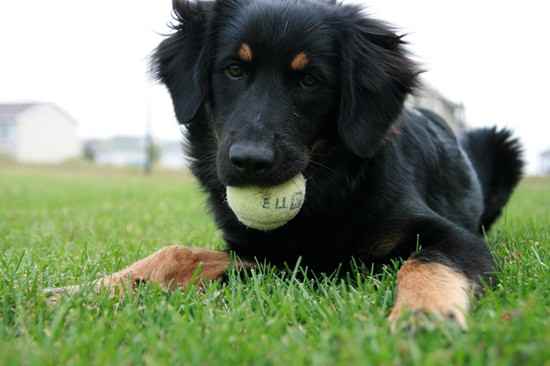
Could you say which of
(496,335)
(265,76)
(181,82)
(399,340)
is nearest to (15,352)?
(399,340)

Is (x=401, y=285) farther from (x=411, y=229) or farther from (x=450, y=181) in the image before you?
(x=450, y=181)

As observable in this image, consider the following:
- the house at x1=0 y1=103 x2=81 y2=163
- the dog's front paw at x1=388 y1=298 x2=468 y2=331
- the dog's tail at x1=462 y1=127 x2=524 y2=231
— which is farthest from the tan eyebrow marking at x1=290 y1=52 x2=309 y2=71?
the house at x1=0 y1=103 x2=81 y2=163

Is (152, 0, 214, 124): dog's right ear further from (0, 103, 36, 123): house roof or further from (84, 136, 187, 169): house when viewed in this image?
(84, 136, 187, 169): house

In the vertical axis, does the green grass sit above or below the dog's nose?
below

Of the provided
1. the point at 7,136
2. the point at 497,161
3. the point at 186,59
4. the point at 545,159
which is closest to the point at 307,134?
the point at 186,59

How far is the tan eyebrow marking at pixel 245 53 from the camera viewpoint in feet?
10.00

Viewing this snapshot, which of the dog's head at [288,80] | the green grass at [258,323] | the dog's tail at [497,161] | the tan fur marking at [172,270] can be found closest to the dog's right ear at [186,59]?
the dog's head at [288,80]

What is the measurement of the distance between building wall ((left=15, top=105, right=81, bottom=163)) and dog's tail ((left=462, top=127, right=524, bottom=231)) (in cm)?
5705

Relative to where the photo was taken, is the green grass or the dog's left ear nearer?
the green grass

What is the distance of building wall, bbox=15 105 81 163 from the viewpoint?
5903 centimetres

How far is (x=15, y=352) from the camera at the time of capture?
1538 mm

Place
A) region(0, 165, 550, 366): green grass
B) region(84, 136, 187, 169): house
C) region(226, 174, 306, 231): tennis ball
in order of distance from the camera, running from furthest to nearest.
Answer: region(84, 136, 187, 169): house → region(226, 174, 306, 231): tennis ball → region(0, 165, 550, 366): green grass

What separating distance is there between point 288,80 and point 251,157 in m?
0.66

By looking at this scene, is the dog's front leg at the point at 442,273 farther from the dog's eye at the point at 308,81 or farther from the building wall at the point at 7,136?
the building wall at the point at 7,136
